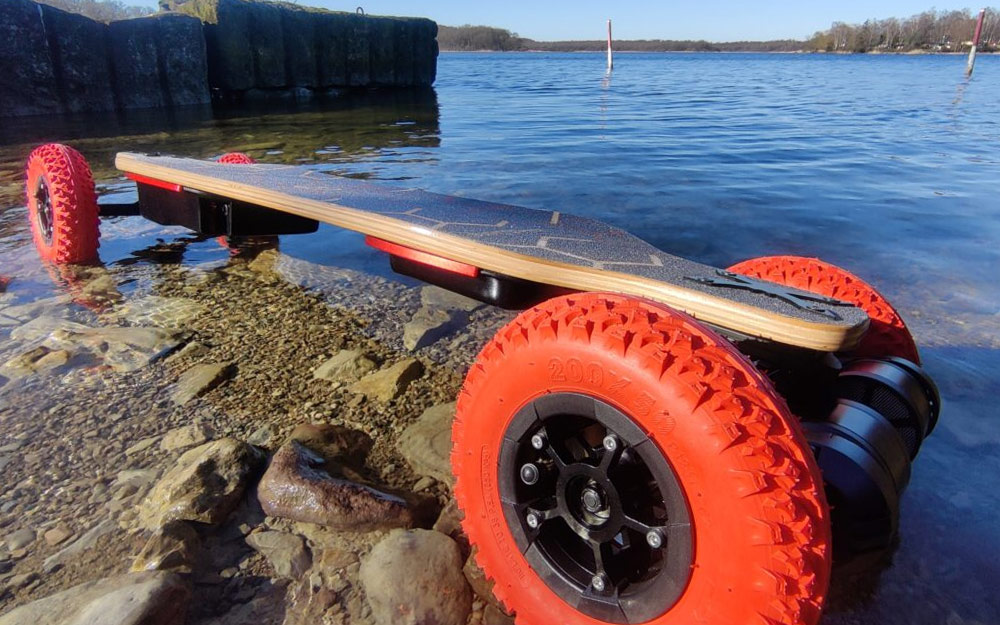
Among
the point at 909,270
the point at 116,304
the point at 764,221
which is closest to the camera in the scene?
the point at 116,304

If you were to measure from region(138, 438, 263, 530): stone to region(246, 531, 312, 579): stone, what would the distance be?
199 mm

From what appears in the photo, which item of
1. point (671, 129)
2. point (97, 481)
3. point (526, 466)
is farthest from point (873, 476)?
point (671, 129)

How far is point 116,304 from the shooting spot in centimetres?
424

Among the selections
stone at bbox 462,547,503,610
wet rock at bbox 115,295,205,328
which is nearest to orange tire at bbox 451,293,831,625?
stone at bbox 462,547,503,610

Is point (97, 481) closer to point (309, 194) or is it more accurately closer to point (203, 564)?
point (203, 564)

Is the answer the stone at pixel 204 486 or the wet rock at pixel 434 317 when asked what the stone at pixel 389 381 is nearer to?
the wet rock at pixel 434 317

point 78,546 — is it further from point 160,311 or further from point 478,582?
point 160,311

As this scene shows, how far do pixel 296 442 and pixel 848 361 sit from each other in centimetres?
224

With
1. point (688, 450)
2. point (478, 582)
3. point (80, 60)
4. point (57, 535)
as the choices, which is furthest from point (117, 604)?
point (80, 60)

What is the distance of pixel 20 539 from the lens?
2.11 metres

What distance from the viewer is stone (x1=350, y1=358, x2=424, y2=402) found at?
123 inches

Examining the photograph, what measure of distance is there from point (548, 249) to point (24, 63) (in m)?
20.2

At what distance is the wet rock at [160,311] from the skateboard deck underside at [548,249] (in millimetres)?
814

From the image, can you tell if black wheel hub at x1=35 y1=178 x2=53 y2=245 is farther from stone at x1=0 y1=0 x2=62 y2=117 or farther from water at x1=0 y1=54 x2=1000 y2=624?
stone at x1=0 y1=0 x2=62 y2=117
